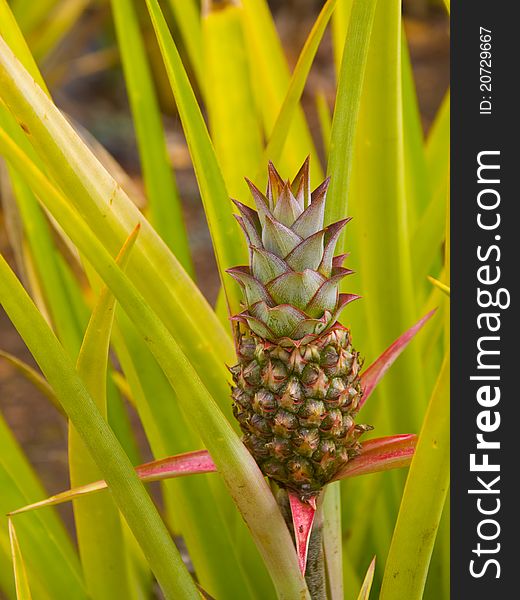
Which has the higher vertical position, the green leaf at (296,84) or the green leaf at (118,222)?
the green leaf at (296,84)

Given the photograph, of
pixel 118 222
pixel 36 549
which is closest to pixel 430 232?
pixel 118 222

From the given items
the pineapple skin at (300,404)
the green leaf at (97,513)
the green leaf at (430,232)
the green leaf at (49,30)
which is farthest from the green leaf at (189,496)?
the green leaf at (49,30)

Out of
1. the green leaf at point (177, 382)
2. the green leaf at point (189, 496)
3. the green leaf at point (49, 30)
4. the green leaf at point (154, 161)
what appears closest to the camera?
the green leaf at point (177, 382)

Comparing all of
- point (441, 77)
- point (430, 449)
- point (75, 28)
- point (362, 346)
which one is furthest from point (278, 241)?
point (441, 77)

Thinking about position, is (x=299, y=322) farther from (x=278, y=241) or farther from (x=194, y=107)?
(x=194, y=107)

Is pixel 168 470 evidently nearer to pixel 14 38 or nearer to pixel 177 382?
pixel 177 382

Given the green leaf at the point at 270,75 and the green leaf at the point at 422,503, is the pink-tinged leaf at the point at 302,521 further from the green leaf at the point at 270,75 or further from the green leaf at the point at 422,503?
the green leaf at the point at 270,75
